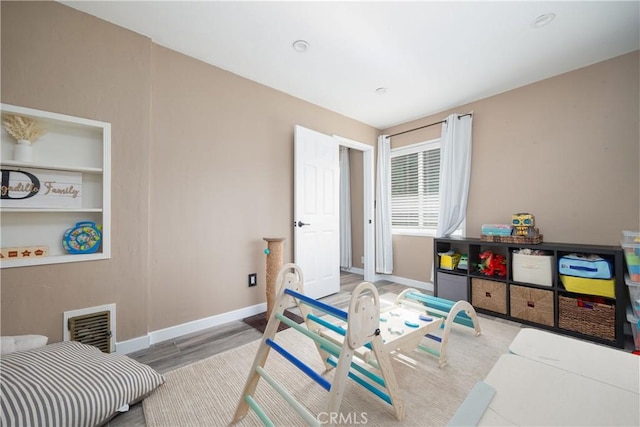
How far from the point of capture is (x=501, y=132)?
9.76 ft

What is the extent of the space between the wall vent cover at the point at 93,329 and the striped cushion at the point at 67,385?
0.25m

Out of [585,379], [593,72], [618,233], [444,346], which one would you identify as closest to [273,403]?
[444,346]

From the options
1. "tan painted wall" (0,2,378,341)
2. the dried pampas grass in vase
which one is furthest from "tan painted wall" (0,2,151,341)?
the dried pampas grass in vase

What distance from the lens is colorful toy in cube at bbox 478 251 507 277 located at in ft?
8.94

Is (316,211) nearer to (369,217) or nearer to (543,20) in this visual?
(369,217)

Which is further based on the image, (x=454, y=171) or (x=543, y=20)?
(x=454, y=171)

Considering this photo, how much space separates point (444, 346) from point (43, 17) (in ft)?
11.5

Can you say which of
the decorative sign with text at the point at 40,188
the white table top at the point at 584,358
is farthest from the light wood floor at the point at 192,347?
the white table top at the point at 584,358

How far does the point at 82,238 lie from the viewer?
1825 millimetres

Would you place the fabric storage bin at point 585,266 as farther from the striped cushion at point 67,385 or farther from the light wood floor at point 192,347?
the striped cushion at point 67,385

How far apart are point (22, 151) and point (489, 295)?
4.07 m

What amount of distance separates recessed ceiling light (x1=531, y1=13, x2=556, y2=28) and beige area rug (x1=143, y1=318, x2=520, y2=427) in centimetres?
251

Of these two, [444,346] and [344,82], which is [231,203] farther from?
[444,346]

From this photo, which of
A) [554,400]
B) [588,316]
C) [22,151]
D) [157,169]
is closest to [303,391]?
[554,400]
